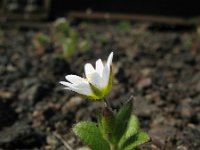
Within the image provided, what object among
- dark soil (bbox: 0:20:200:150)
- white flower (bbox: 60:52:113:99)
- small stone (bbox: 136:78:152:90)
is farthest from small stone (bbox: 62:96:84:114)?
white flower (bbox: 60:52:113:99)

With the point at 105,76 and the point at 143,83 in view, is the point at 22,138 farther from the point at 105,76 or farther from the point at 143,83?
the point at 143,83

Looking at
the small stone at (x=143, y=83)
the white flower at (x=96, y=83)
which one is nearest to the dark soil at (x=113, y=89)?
the small stone at (x=143, y=83)

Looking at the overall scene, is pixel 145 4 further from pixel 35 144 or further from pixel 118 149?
pixel 118 149

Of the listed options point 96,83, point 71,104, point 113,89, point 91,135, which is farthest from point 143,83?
point 96,83

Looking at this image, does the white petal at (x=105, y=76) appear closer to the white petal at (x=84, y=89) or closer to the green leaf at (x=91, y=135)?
the white petal at (x=84, y=89)

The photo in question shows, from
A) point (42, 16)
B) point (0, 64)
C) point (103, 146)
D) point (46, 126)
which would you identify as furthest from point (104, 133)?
point (42, 16)

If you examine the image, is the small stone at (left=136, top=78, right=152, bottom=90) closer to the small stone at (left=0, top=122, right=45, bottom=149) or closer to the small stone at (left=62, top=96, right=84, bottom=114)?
the small stone at (left=62, top=96, right=84, bottom=114)
